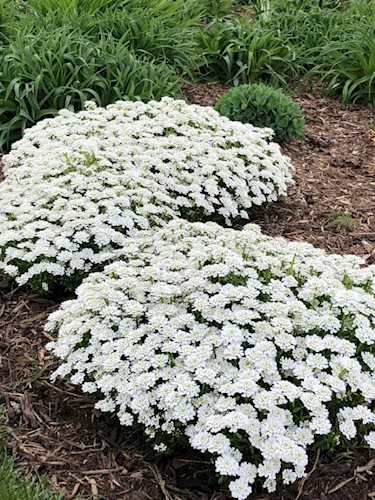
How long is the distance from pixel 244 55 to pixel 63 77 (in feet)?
6.14

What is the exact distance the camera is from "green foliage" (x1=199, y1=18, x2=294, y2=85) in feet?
21.2

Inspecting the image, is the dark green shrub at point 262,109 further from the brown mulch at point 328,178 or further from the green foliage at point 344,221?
the green foliage at point 344,221

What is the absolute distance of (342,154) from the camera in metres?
5.55

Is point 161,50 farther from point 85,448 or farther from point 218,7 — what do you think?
point 85,448

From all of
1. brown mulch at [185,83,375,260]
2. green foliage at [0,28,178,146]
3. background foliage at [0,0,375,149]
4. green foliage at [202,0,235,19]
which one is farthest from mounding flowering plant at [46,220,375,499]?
green foliage at [202,0,235,19]

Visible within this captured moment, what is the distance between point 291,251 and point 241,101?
2406mm

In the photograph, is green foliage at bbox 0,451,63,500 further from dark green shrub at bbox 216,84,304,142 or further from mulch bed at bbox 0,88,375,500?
dark green shrub at bbox 216,84,304,142

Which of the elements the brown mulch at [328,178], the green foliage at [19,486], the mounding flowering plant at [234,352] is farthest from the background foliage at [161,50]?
the green foliage at [19,486]

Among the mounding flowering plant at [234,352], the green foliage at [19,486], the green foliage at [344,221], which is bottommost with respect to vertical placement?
the green foliage at [344,221]

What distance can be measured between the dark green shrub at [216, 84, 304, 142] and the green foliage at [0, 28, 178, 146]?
49 cm

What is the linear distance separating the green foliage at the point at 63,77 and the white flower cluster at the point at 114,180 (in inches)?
20.9

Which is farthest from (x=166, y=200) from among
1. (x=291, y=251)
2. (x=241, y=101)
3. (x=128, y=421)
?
(x=241, y=101)

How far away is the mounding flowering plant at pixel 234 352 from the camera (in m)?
2.55

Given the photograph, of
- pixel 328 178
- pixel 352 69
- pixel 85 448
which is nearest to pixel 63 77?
pixel 328 178
